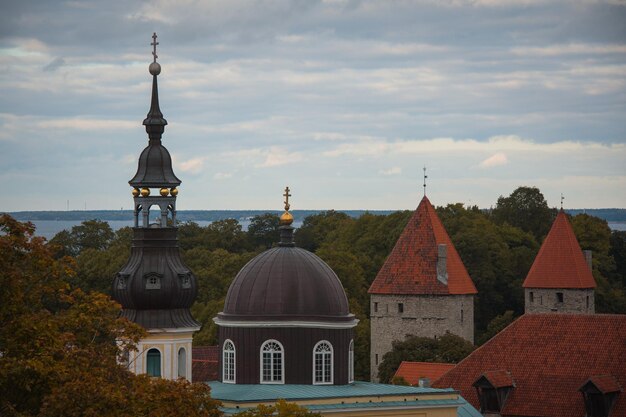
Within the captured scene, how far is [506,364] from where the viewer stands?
80875mm

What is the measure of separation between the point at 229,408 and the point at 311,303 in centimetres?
523

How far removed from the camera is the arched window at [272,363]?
60875 millimetres

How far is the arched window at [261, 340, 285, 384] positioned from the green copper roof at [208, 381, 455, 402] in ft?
1.12

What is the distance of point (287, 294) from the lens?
61375 mm

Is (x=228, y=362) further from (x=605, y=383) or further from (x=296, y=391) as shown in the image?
(x=605, y=383)

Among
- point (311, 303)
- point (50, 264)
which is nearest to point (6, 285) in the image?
point (50, 264)

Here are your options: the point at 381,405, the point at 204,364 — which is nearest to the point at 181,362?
the point at 381,405

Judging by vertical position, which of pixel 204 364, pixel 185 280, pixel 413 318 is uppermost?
pixel 185 280

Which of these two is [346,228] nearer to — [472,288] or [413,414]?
[472,288]

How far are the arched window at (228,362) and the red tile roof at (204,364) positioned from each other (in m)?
8.85

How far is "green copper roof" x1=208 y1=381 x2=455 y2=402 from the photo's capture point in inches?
2306

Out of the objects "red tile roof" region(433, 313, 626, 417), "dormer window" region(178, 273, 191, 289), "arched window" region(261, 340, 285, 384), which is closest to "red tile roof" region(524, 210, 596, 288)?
"red tile roof" region(433, 313, 626, 417)

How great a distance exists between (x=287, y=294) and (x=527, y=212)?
80515mm

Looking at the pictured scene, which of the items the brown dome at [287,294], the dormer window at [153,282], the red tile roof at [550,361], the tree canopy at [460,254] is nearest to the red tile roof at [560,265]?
the tree canopy at [460,254]
